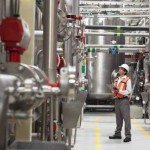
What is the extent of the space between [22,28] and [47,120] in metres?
1.64

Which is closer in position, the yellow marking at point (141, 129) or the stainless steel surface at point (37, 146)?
the stainless steel surface at point (37, 146)

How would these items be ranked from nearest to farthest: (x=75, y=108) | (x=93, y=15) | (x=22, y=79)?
(x=22, y=79), (x=75, y=108), (x=93, y=15)

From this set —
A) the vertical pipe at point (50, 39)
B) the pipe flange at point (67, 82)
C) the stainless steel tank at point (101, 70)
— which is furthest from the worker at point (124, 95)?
the stainless steel tank at point (101, 70)

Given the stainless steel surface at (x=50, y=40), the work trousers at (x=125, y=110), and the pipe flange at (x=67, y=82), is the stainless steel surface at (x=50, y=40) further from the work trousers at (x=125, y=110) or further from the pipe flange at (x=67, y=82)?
the work trousers at (x=125, y=110)

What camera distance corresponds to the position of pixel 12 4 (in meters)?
2.11

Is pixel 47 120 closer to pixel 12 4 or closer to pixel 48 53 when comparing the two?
pixel 48 53

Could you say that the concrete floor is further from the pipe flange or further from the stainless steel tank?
the pipe flange

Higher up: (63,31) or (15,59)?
(63,31)

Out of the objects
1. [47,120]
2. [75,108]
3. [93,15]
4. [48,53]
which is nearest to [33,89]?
[48,53]

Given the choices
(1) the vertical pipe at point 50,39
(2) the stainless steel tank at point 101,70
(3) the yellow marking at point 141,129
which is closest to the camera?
(1) the vertical pipe at point 50,39

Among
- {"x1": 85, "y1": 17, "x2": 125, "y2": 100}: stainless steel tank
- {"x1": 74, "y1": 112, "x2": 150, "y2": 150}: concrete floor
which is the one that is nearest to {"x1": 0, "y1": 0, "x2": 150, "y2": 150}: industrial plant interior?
{"x1": 74, "y1": 112, "x2": 150, "y2": 150}: concrete floor

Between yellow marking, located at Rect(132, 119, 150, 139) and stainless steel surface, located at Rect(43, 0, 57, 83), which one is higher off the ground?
stainless steel surface, located at Rect(43, 0, 57, 83)

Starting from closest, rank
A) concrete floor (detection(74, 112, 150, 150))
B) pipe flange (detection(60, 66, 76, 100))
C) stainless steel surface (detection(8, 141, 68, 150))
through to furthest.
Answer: pipe flange (detection(60, 66, 76, 100)) → stainless steel surface (detection(8, 141, 68, 150)) → concrete floor (detection(74, 112, 150, 150))

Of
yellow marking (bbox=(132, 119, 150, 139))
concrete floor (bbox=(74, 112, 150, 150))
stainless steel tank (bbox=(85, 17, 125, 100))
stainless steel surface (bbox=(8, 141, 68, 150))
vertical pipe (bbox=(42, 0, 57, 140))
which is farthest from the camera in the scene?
stainless steel tank (bbox=(85, 17, 125, 100))
